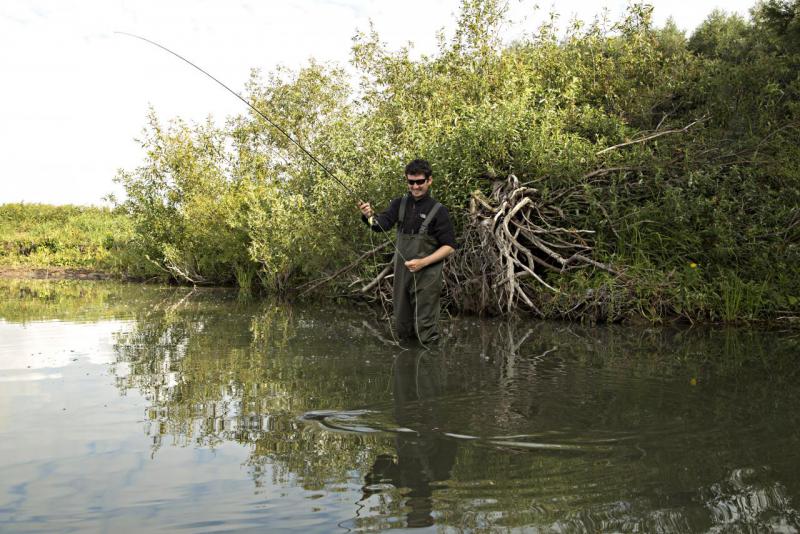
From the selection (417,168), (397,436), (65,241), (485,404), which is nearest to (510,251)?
(417,168)

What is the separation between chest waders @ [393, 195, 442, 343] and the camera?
670 centimetres

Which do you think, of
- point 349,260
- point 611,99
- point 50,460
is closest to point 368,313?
point 349,260

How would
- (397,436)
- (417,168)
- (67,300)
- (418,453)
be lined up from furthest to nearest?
1. (67,300)
2. (417,168)
3. (397,436)
4. (418,453)

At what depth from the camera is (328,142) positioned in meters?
13.7

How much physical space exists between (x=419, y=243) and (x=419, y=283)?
1.35 feet

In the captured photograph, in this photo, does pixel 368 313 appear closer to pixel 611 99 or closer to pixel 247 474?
pixel 611 99

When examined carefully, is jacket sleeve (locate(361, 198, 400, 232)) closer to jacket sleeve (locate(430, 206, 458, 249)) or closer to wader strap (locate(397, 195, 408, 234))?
wader strap (locate(397, 195, 408, 234))

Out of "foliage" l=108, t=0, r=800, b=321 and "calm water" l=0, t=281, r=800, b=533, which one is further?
"foliage" l=108, t=0, r=800, b=321

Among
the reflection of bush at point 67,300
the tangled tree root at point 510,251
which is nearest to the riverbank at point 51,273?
the reflection of bush at point 67,300

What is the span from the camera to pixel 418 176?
6492 mm

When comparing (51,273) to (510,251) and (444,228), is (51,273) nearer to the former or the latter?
(510,251)

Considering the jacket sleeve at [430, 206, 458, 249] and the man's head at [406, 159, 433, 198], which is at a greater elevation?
the man's head at [406, 159, 433, 198]

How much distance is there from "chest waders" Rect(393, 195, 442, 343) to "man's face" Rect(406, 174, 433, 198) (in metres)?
0.20

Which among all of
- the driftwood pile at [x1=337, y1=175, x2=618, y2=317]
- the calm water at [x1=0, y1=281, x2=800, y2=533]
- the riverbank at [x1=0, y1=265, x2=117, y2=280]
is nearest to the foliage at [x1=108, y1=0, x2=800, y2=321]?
the driftwood pile at [x1=337, y1=175, x2=618, y2=317]
